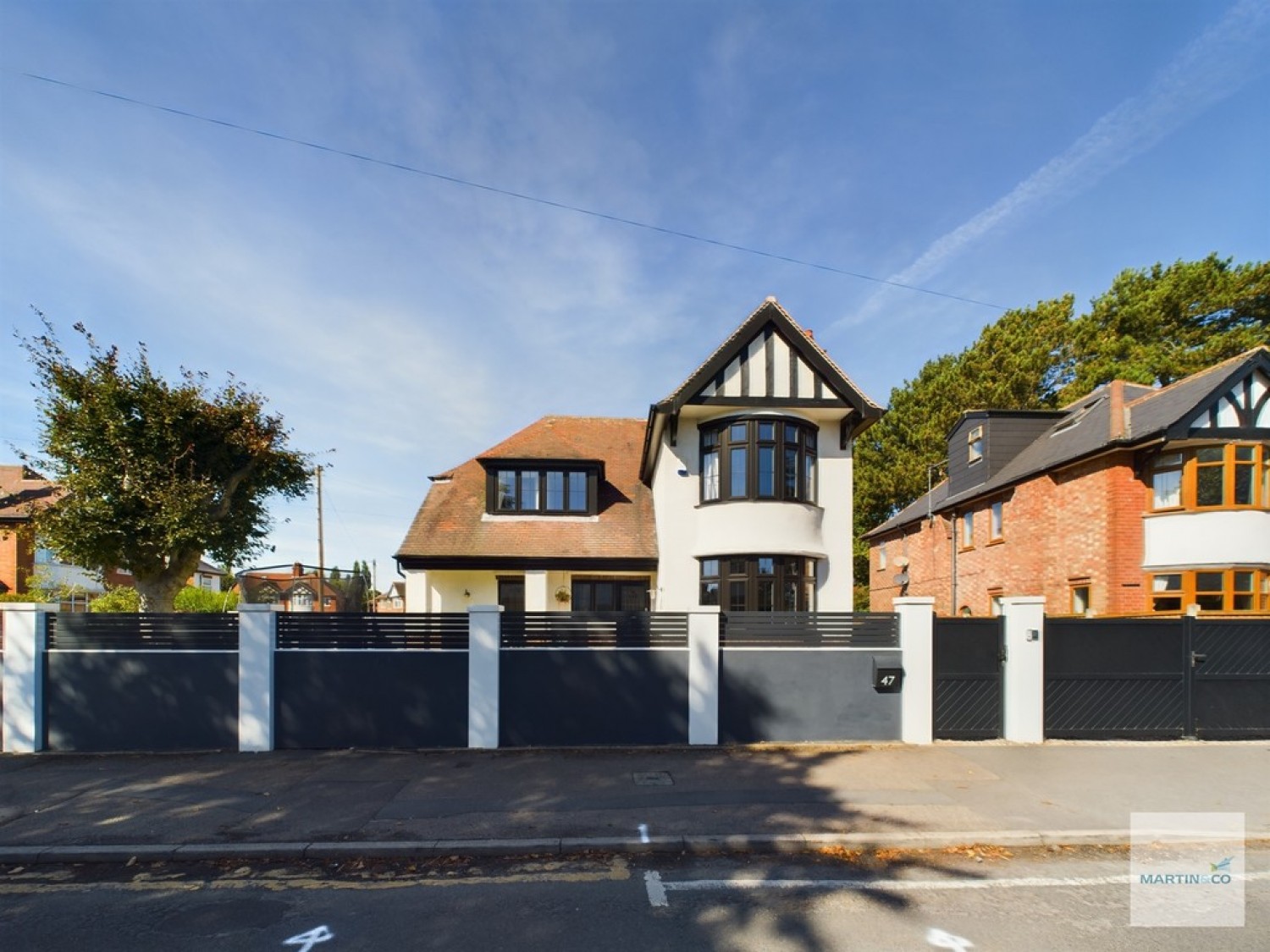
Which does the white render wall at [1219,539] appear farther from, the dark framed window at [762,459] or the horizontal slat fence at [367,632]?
the horizontal slat fence at [367,632]

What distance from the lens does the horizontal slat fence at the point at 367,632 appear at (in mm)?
8586

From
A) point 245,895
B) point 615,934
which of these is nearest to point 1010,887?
point 615,934

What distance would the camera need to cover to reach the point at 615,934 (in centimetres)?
405

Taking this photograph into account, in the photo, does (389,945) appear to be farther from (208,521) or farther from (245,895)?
(208,521)

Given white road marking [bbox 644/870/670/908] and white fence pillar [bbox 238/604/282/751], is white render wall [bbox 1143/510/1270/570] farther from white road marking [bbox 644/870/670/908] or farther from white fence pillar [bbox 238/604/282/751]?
white fence pillar [bbox 238/604/282/751]

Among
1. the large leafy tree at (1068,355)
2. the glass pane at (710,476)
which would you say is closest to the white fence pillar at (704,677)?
the glass pane at (710,476)

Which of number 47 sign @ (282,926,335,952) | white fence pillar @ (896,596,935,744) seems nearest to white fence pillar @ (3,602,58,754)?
number 47 sign @ (282,926,335,952)

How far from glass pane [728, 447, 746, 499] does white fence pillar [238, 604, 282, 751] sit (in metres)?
9.31

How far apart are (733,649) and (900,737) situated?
8.91 feet

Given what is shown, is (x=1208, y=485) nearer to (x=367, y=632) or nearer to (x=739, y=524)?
(x=739, y=524)

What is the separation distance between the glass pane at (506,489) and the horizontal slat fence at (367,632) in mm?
7621

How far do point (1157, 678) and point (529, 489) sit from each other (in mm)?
13081

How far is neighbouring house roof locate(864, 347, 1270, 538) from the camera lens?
14.7m

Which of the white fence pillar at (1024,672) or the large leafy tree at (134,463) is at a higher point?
the large leafy tree at (134,463)
